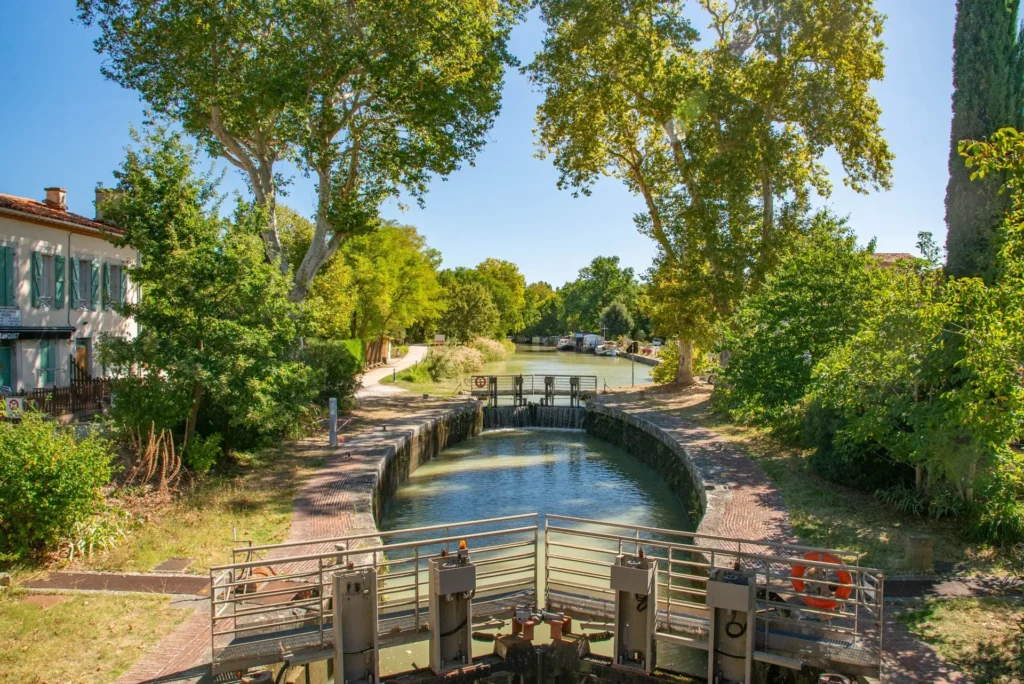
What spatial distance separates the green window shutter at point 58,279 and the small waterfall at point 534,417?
1592 centimetres

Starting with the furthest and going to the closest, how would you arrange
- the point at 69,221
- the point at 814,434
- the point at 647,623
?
the point at 69,221, the point at 814,434, the point at 647,623

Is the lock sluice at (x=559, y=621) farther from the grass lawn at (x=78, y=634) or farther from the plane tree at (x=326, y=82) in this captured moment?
the plane tree at (x=326, y=82)

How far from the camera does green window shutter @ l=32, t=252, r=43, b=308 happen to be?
21.9 m

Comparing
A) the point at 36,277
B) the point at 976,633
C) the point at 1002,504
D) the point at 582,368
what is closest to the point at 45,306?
the point at 36,277

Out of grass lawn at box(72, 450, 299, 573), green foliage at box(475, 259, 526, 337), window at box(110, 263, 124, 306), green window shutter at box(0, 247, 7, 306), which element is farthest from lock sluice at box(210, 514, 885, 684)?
green foliage at box(475, 259, 526, 337)

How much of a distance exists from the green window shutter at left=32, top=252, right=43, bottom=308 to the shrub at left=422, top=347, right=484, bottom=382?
21886 millimetres

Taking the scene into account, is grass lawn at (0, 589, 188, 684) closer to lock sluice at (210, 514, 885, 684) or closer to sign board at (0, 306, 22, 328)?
lock sluice at (210, 514, 885, 684)

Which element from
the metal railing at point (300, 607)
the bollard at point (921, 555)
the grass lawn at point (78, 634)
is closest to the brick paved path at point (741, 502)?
the bollard at point (921, 555)

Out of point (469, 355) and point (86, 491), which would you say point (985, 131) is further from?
point (469, 355)

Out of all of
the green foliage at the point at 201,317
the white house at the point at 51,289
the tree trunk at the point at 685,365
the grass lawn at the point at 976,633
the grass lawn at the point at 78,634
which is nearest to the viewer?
the grass lawn at the point at 78,634

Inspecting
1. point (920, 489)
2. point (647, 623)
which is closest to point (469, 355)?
point (920, 489)

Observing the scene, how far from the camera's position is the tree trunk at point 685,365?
114 feet

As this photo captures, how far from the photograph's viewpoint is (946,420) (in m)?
11.5

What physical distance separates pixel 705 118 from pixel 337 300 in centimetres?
1802
